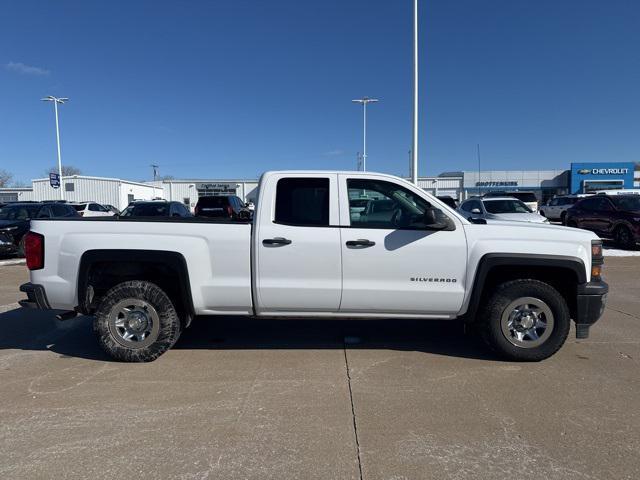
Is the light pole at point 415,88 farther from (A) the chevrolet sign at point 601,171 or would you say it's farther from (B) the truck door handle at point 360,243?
(A) the chevrolet sign at point 601,171

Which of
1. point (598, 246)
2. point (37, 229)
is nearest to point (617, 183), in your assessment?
point (598, 246)

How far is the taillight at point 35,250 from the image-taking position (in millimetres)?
4395

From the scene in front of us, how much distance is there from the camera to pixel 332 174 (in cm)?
455

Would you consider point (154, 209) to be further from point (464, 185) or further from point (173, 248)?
point (464, 185)

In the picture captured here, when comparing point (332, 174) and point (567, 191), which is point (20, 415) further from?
point (567, 191)

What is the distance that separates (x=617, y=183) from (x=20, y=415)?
63896 millimetres

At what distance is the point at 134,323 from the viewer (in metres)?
4.51

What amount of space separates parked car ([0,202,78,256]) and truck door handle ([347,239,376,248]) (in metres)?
9.74

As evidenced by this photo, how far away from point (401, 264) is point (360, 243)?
452 millimetres

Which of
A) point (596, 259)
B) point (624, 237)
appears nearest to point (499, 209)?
point (624, 237)

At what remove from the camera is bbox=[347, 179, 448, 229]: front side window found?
4422 millimetres

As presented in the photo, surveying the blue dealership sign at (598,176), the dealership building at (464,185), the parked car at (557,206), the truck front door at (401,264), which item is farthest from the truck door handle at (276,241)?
the blue dealership sign at (598,176)

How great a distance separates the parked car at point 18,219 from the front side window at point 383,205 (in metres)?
9.64

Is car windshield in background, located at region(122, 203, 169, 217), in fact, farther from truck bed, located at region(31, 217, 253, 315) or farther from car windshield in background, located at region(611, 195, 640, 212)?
car windshield in background, located at region(611, 195, 640, 212)
